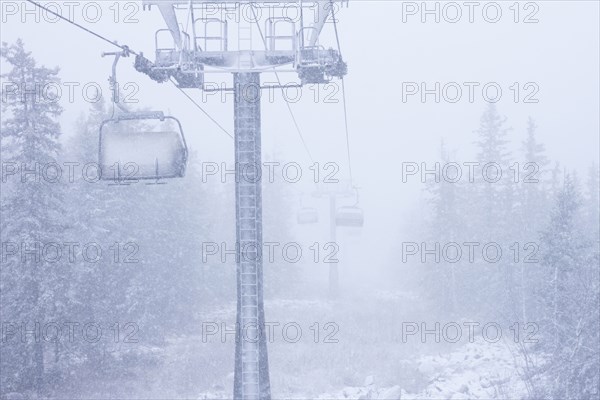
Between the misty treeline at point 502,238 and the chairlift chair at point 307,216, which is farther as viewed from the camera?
the chairlift chair at point 307,216

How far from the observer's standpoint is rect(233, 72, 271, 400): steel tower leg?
406 inches

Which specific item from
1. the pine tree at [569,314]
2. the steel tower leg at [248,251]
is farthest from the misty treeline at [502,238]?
the steel tower leg at [248,251]

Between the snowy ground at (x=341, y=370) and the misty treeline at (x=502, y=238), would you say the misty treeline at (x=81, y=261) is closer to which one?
the snowy ground at (x=341, y=370)

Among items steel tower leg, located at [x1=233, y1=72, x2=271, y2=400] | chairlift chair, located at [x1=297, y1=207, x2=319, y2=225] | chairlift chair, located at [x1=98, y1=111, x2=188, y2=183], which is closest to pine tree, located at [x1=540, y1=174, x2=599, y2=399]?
steel tower leg, located at [x1=233, y1=72, x2=271, y2=400]

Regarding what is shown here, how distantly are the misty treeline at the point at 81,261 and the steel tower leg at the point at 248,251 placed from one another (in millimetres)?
10413

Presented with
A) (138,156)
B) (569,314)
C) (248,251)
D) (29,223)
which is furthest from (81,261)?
(569,314)

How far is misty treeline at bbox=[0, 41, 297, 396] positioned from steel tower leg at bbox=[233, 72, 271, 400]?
34.2 ft

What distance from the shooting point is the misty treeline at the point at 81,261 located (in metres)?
19.4

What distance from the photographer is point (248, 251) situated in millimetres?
10344

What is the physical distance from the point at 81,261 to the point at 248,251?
1607 cm

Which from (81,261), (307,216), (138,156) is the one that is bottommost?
(81,261)

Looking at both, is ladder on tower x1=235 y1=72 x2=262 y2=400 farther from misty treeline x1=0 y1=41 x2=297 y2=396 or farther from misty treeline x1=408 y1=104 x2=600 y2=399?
misty treeline x1=408 y1=104 x2=600 y2=399

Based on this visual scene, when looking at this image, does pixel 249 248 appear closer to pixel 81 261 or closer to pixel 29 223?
pixel 29 223

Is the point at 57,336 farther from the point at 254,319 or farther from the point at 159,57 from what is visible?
the point at 159,57
